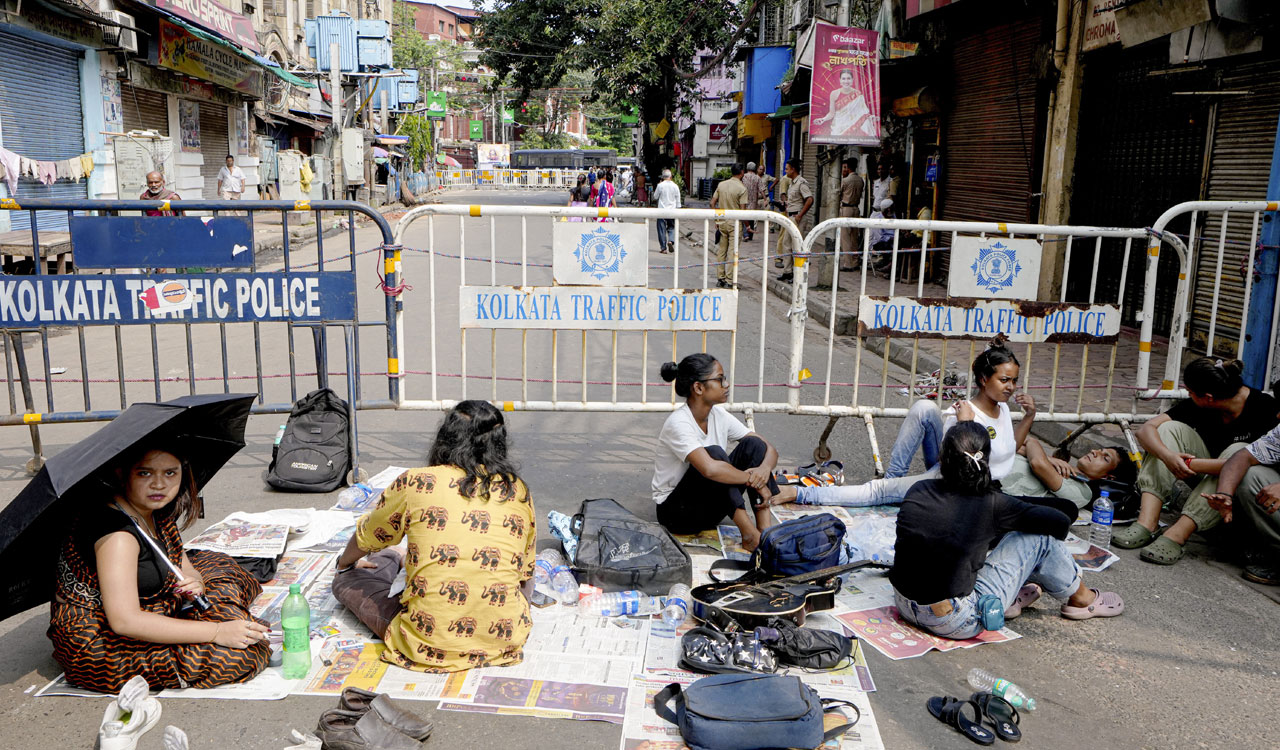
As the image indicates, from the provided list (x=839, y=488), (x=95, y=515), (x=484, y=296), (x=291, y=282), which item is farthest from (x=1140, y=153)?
(x=95, y=515)

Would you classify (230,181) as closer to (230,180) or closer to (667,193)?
(230,180)

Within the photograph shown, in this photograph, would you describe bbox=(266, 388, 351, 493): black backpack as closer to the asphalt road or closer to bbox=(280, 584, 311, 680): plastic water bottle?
the asphalt road

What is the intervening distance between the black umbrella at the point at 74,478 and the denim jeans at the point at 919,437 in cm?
378

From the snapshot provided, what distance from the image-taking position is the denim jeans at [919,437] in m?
5.73

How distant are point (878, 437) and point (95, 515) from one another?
5.40 meters

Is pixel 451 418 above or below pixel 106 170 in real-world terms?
below

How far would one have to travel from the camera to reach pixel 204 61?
2012 cm

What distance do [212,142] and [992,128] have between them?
61.4ft

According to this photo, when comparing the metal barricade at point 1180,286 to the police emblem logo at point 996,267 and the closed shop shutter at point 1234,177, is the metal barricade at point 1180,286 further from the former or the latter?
the closed shop shutter at point 1234,177

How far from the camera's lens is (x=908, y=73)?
53.1 feet

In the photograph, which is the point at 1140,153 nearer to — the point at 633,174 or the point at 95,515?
the point at 95,515

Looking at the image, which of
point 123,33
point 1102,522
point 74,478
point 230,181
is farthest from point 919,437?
point 230,181

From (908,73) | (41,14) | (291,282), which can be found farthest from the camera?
(908,73)

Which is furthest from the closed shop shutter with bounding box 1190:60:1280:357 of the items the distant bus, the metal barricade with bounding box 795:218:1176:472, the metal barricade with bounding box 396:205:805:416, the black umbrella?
the distant bus
